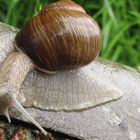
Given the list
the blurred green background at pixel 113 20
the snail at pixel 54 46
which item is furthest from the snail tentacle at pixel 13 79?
the blurred green background at pixel 113 20

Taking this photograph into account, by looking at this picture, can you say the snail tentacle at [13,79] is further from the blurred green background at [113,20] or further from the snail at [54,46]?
the blurred green background at [113,20]

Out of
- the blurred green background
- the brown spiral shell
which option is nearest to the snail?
the brown spiral shell

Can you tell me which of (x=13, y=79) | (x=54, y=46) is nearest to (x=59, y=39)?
(x=54, y=46)

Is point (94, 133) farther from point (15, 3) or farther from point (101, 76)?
point (15, 3)

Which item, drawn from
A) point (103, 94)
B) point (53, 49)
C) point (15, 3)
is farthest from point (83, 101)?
point (15, 3)

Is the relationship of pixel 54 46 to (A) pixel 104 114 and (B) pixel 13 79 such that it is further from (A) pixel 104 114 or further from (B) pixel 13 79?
(A) pixel 104 114

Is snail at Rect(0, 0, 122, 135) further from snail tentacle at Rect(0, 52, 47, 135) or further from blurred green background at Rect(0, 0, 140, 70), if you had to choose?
blurred green background at Rect(0, 0, 140, 70)
